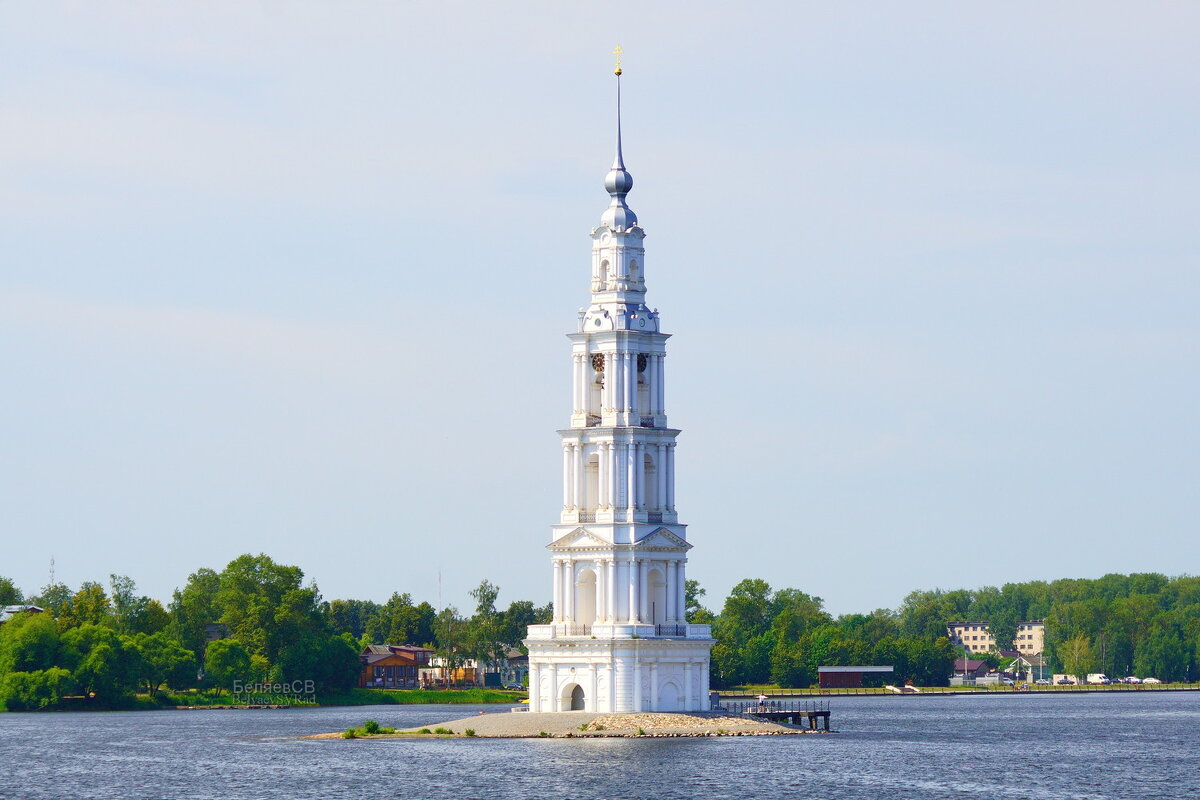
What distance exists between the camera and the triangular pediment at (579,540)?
11006 centimetres

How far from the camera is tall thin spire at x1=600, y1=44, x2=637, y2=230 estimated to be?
114 metres

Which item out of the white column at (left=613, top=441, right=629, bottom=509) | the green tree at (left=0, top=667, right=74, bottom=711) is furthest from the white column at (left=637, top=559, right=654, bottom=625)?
the green tree at (left=0, top=667, right=74, bottom=711)

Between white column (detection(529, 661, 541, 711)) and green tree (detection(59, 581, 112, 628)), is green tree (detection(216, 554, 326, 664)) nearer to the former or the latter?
green tree (detection(59, 581, 112, 628))

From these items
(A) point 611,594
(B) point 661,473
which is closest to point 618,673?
(A) point 611,594

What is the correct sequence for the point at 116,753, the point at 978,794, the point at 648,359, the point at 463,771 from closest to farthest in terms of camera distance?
the point at 978,794 → the point at 463,771 → the point at 116,753 → the point at 648,359

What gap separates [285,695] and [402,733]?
73.3 metres

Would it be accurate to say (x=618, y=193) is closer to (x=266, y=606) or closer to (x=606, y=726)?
(x=606, y=726)

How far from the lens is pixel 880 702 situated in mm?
190625

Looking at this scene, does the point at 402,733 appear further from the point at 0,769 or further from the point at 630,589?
the point at 0,769

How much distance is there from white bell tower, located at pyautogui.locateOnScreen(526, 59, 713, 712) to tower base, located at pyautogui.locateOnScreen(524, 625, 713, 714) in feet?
0.17

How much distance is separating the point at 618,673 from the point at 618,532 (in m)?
7.25

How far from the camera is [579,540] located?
110 m

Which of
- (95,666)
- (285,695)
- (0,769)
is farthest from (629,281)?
(285,695)

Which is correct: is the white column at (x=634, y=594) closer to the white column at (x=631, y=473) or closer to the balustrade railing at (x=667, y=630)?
the balustrade railing at (x=667, y=630)
